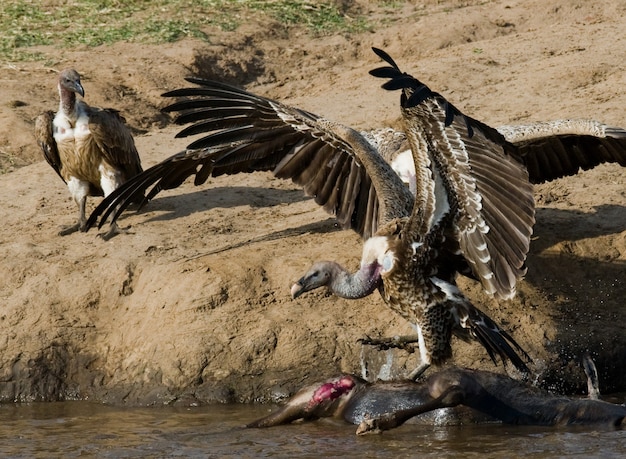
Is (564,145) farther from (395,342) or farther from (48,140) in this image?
(48,140)

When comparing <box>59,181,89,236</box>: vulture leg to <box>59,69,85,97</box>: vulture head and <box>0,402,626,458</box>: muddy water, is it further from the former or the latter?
<box>0,402,626,458</box>: muddy water

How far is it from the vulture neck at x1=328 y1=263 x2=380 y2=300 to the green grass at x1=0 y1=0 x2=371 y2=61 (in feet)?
23.5

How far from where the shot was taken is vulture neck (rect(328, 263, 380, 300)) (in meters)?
7.50

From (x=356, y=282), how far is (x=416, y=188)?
0.72 metres

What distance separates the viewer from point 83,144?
10.5 meters

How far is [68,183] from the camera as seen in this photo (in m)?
10.6

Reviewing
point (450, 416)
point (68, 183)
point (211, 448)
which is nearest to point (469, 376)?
point (450, 416)

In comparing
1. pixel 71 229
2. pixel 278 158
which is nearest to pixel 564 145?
pixel 278 158

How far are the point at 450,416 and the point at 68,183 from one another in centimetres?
452

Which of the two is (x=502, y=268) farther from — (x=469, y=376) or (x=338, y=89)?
(x=338, y=89)

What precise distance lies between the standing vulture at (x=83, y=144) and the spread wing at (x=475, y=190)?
3885mm

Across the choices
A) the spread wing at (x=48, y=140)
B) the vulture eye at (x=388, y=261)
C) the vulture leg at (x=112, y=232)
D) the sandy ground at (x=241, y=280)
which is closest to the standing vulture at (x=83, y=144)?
the spread wing at (x=48, y=140)

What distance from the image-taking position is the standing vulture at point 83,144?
34.4ft

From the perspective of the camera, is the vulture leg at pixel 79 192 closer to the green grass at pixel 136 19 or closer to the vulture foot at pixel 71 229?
the vulture foot at pixel 71 229
